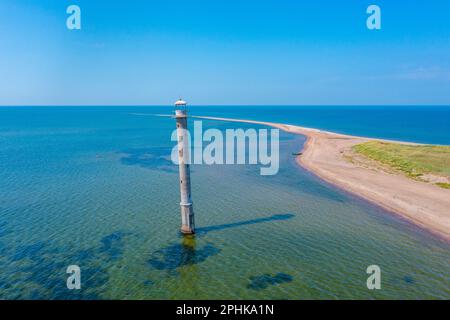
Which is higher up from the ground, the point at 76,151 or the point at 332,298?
the point at 76,151

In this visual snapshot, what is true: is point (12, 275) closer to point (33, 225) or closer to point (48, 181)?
point (33, 225)

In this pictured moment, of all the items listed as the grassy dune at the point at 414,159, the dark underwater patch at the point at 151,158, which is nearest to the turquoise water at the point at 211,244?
the dark underwater patch at the point at 151,158

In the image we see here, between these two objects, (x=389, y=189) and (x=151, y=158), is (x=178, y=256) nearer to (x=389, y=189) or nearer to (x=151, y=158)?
Result: (x=389, y=189)

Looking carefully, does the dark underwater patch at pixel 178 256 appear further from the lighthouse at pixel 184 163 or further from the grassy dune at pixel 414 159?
the grassy dune at pixel 414 159

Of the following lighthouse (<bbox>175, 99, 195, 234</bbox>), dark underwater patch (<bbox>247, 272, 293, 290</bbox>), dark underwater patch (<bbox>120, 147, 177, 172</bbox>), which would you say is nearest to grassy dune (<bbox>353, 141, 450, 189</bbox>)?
dark underwater patch (<bbox>247, 272, 293, 290</bbox>)

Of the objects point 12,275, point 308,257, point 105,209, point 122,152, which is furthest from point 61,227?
point 122,152
